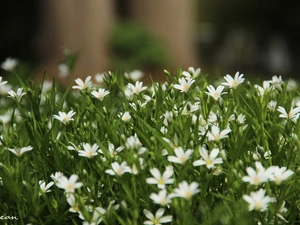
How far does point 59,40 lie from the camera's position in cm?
1320

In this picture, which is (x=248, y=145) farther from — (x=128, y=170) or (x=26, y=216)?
(x=26, y=216)

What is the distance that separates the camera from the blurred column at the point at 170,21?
1452 cm

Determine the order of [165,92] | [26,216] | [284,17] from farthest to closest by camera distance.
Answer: [284,17]
[165,92]
[26,216]

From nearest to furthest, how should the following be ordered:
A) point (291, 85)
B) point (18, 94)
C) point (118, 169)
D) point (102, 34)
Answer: point (118, 169) < point (18, 94) < point (291, 85) < point (102, 34)

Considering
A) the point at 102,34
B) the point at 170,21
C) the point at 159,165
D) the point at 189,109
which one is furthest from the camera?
the point at 170,21

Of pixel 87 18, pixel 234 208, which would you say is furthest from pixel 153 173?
pixel 87 18

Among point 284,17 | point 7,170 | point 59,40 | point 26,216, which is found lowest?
point 284,17

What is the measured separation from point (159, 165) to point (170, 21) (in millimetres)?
12195

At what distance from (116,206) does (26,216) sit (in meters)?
0.43

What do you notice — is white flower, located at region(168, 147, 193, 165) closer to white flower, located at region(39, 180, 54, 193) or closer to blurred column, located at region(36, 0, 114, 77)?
white flower, located at region(39, 180, 54, 193)

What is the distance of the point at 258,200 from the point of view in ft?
7.69

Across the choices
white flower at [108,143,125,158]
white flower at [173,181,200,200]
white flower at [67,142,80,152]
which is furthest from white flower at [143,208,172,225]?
white flower at [67,142,80,152]

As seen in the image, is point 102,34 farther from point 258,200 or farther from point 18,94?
point 258,200

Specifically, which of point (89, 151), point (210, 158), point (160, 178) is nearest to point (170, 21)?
point (89, 151)
